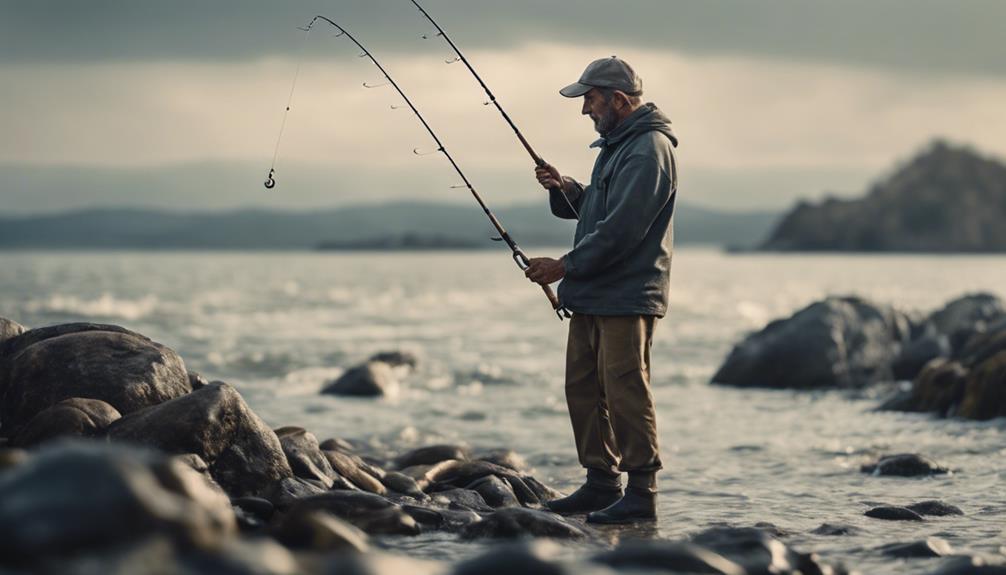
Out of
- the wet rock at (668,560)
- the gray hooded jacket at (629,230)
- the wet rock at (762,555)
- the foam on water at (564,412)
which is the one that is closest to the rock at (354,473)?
the foam on water at (564,412)

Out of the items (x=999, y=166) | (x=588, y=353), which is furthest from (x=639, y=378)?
(x=999, y=166)

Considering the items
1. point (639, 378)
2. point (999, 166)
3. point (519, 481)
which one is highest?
point (999, 166)

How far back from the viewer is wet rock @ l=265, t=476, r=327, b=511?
662 centimetres

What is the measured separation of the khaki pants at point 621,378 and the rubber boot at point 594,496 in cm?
18

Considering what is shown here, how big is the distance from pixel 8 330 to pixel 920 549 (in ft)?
19.0

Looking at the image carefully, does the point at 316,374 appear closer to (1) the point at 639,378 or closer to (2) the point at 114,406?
(2) the point at 114,406

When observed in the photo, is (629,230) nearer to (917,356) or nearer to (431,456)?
(431,456)

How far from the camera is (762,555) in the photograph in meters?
5.21

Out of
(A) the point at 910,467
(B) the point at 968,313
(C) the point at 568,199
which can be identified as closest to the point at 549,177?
(C) the point at 568,199

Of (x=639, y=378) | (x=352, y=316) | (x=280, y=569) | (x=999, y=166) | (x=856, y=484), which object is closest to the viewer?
(x=280, y=569)

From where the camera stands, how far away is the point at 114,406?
7.47 m

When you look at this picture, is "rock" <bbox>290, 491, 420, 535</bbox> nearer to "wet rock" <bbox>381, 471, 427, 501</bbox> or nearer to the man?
the man

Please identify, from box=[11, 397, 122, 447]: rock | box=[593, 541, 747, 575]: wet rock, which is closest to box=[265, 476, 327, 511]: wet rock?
box=[11, 397, 122, 447]: rock

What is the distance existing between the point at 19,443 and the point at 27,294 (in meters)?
37.3
